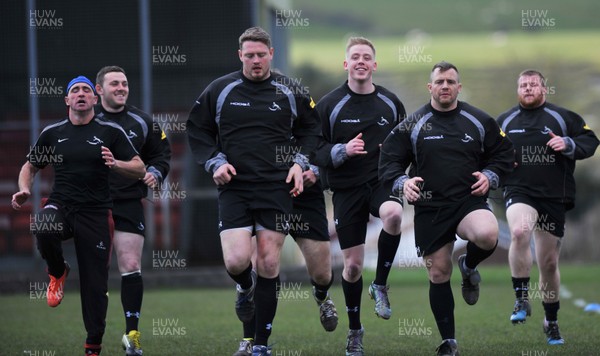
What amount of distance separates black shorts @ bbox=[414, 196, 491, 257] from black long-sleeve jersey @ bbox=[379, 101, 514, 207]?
0.06m

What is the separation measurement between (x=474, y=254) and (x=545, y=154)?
213 cm

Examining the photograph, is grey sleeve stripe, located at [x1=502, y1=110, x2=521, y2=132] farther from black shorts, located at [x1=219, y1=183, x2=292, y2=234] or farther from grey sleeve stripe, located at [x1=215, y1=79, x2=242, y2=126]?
grey sleeve stripe, located at [x1=215, y1=79, x2=242, y2=126]

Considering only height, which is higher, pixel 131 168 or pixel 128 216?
pixel 131 168

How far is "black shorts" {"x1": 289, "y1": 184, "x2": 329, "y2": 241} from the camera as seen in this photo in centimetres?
1041

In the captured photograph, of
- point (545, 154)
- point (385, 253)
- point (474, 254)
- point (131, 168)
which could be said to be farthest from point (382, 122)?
point (131, 168)

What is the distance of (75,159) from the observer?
9523 millimetres

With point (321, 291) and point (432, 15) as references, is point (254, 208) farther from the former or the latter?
point (432, 15)

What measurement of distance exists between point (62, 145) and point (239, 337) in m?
3.17

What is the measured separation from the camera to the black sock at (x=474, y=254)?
9492 mm

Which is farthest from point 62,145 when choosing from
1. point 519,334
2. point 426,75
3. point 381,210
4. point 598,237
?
point 426,75

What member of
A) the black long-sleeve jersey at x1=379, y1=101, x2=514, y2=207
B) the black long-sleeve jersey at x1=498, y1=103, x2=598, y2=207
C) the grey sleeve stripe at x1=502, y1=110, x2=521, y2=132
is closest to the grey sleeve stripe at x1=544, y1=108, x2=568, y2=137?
the black long-sleeve jersey at x1=498, y1=103, x2=598, y2=207

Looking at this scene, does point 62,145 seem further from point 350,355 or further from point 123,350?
point 350,355

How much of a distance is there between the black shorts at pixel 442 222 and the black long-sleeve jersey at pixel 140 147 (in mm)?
2655

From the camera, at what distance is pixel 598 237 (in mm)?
38344
